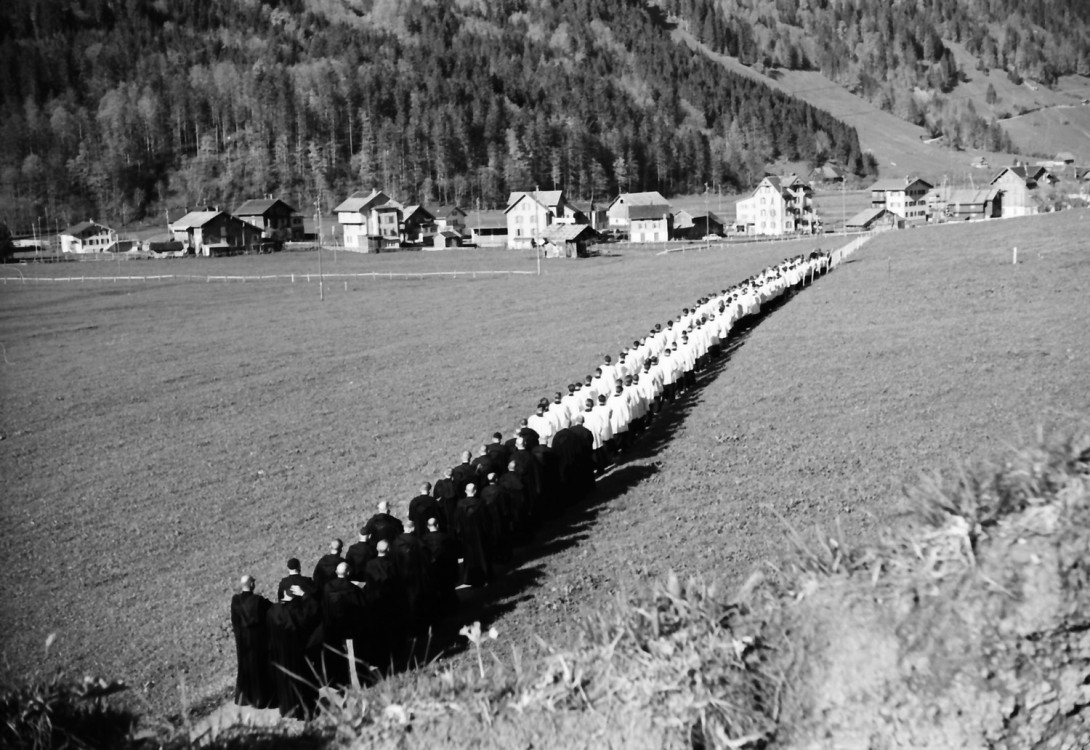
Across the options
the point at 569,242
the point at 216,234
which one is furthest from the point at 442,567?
the point at 216,234

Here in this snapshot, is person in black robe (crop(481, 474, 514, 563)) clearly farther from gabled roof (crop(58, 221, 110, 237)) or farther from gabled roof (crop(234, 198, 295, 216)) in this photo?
gabled roof (crop(58, 221, 110, 237))

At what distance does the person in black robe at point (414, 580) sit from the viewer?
12109 mm

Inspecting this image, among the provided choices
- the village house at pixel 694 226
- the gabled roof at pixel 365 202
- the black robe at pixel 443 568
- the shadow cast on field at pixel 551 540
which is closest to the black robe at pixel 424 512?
the black robe at pixel 443 568

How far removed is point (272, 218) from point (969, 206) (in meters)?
89.8

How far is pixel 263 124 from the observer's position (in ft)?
560

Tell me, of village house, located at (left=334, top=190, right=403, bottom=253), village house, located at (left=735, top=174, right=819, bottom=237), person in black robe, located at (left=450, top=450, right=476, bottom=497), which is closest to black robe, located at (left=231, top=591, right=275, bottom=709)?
person in black robe, located at (left=450, top=450, right=476, bottom=497)

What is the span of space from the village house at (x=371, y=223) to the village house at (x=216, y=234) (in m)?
12.0

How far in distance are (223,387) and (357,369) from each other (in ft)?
14.6

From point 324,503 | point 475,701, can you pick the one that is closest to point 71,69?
point 324,503

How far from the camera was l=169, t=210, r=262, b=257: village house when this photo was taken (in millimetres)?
115500

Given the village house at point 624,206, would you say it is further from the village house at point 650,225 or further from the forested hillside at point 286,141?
the forested hillside at point 286,141

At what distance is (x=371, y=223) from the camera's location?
4806 inches

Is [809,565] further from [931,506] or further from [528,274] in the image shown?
[528,274]

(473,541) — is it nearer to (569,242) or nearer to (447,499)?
(447,499)
